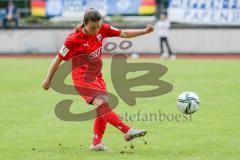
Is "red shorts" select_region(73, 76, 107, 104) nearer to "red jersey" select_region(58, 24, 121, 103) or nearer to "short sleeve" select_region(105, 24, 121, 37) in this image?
"red jersey" select_region(58, 24, 121, 103)

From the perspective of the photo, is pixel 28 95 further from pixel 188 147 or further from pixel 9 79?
pixel 188 147

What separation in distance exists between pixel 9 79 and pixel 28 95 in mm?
4580

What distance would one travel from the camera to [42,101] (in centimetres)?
1487

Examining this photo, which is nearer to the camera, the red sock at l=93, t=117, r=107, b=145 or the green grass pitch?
the green grass pitch

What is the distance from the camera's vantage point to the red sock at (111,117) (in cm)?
871

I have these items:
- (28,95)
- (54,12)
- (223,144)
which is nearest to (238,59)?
(54,12)

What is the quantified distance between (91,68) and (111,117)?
824 millimetres

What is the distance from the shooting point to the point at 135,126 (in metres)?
11.2

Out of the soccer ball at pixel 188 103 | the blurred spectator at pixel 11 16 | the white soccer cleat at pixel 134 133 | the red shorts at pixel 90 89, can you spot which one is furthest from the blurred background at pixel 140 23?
the white soccer cleat at pixel 134 133

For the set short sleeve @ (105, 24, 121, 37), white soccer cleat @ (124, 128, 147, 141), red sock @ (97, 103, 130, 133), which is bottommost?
white soccer cleat @ (124, 128, 147, 141)

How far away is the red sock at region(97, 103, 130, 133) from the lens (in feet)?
28.6

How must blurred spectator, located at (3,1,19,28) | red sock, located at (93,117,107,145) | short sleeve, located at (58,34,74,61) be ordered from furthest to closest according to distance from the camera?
blurred spectator, located at (3,1,19,28)
red sock, located at (93,117,107,145)
short sleeve, located at (58,34,74,61)

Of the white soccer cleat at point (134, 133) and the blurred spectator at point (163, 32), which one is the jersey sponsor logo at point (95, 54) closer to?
the white soccer cleat at point (134, 133)

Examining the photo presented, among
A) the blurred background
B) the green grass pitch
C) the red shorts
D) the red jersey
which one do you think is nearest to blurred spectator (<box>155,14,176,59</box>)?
the blurred background
